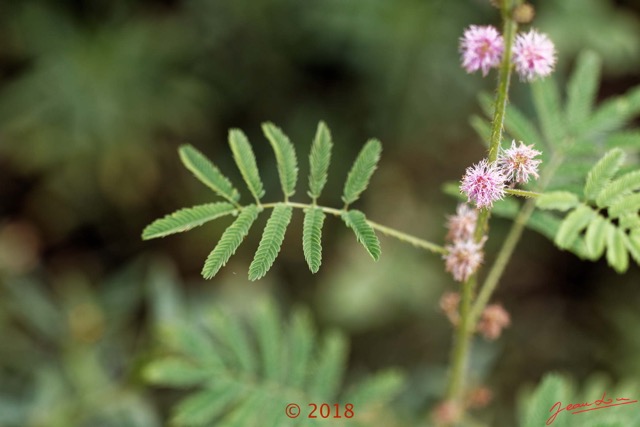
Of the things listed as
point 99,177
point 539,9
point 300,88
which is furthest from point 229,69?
point 539,9

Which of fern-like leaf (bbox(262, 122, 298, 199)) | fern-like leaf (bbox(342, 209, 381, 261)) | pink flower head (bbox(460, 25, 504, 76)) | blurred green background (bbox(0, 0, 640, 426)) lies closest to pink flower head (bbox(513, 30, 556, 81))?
pink flower head (bbox(460, 25, 504, 76))

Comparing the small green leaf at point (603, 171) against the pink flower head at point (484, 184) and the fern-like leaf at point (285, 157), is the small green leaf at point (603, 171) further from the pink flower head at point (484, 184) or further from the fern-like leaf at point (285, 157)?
the fern-like leaf at point (285, 157)

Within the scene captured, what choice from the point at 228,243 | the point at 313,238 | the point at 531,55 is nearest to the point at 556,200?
Result: the point at 531,55

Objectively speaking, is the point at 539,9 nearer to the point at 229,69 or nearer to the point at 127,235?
the point at 229,69

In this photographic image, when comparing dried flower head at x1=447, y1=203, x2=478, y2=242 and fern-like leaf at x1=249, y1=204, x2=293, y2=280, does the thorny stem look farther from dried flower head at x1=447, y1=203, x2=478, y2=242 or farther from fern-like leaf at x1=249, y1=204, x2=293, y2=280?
fern-like leaf at x1=249, y1=204, x2=293, y2=280

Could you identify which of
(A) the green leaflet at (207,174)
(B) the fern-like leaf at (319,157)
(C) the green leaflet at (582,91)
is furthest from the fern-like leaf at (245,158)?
(C) the green leaflet at (582,91)

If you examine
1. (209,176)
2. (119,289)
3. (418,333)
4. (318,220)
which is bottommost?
(318,220)

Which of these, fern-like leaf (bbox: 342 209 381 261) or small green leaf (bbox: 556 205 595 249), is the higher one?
small green leaf (bbox: 556 205 595 249)
